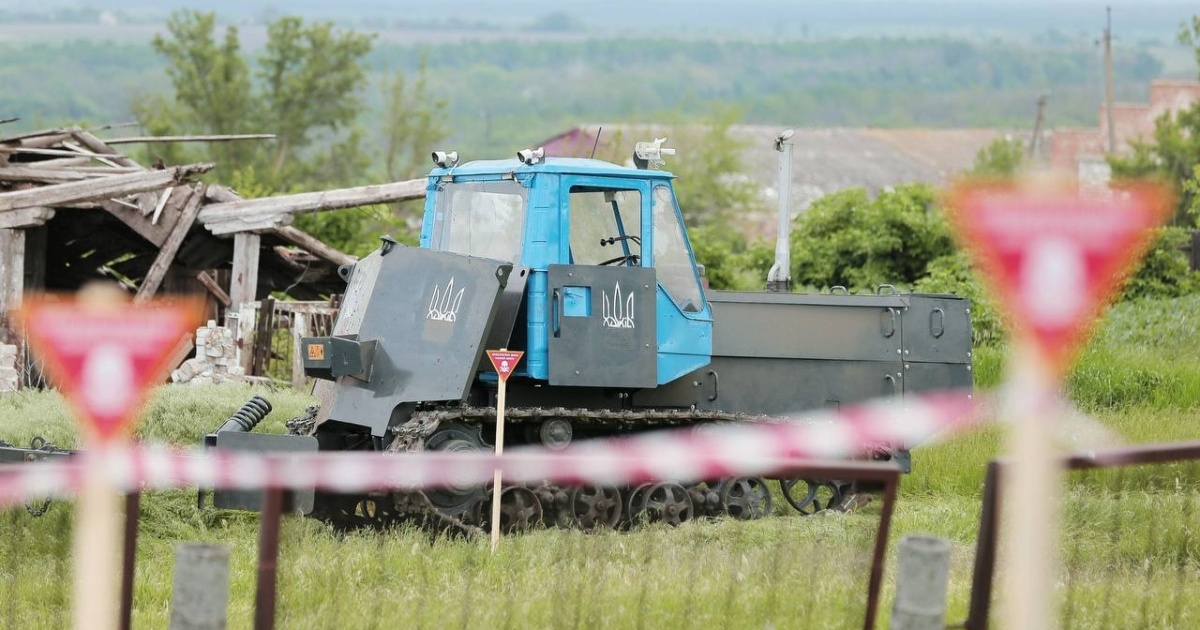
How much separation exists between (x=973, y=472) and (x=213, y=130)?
41.3 metres

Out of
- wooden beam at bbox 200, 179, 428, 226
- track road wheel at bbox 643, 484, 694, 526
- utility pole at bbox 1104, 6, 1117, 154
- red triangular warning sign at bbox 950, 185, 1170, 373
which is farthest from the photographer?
utility pole at bbox 1104, 6, 1117, 154

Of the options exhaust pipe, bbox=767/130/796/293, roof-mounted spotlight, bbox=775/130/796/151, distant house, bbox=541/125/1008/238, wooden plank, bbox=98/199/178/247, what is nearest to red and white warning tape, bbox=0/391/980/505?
exhaust pipe, bbox=767/130/796/293

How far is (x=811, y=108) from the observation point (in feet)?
626

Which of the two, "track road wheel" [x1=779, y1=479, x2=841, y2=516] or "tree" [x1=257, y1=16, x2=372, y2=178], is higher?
"tree" [x1=257, y1=16, x2=372, y2=178]

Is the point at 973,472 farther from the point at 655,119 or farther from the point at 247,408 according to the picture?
the point at 655,119

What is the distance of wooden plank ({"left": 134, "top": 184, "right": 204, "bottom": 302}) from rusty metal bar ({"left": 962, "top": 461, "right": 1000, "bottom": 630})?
45.5 ft

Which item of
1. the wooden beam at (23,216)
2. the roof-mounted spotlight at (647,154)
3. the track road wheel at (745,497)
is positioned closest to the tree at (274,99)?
the wooden beam at (23,216)

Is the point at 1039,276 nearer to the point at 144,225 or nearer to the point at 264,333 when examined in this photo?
the point at 264,333

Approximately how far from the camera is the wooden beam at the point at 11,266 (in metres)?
17.5

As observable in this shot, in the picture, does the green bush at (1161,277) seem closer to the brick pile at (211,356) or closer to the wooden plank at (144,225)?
the brick pile at (211,356)

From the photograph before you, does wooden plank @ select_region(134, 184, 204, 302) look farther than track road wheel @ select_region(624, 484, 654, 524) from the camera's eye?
Yes

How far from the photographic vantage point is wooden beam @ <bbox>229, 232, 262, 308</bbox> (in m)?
18.4

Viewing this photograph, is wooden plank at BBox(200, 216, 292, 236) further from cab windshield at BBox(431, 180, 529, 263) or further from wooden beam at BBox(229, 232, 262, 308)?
cab windshield at BBox(431, 180, 529, 263)

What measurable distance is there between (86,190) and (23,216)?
0.77 metres
